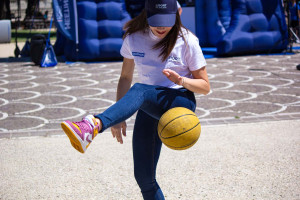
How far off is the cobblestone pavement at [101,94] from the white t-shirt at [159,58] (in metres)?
3.61

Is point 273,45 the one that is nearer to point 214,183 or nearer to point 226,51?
point 226,51

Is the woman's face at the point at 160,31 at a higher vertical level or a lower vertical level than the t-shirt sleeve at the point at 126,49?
higher

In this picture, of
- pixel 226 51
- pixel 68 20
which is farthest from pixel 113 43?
pixel 226 51

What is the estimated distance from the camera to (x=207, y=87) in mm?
2912

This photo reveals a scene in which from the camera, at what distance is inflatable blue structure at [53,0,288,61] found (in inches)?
560

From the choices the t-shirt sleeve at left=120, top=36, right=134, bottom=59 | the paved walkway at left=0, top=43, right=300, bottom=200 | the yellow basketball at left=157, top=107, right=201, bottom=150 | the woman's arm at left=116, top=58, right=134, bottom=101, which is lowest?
the paved walkway at left=0, top=43, right=300, bottom=200

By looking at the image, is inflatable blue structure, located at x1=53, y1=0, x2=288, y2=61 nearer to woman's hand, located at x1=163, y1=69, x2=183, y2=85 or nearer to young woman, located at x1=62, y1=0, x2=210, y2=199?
young woman, located at x1=62, y1=0, x2=210, y2=199

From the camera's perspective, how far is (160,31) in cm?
285

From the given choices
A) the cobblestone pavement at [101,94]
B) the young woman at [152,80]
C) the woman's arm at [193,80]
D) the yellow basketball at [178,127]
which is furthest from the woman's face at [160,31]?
the cobblestone pavement at [101,94]

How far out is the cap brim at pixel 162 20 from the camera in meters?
2.79

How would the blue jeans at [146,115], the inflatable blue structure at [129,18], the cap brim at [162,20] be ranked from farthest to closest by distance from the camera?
the inflatable blue structure at [129,18], the cap brim at [162,20], the blue jeans at [146,115]

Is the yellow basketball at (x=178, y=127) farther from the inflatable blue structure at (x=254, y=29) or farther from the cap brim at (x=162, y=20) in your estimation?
the inflatable blue structure at (x=254, y=29)

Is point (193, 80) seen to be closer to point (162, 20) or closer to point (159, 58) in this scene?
point (159, 58)

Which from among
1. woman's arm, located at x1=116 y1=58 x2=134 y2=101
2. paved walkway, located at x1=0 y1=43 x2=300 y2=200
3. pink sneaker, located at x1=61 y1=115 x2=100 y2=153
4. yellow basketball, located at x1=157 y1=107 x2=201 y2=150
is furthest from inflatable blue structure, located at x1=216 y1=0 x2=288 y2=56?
pink sneaker, located at x1=61 y1=115 x2=100 y2=153
